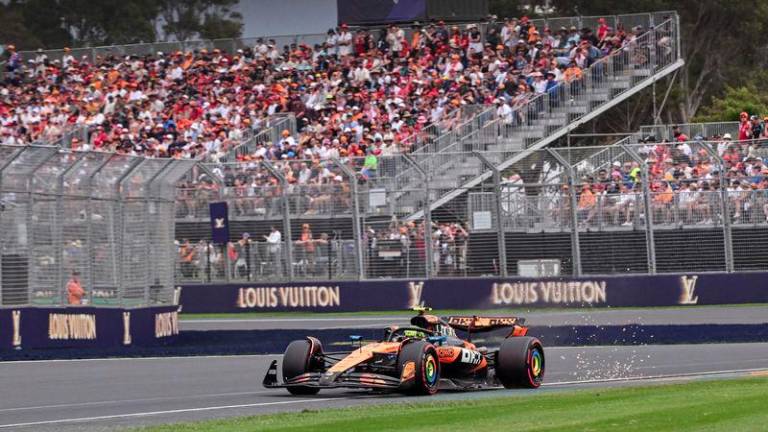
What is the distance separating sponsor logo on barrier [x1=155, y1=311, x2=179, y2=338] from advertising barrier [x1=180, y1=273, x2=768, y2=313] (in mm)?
6782

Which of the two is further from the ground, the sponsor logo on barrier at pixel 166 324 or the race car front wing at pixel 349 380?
the sponsor logo on barrier at pixel 166 324

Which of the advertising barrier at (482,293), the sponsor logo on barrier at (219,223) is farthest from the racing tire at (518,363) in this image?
the sponsor logo on barrier at (219,223)

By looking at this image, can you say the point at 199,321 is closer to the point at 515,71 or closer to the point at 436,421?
the point at 515,71

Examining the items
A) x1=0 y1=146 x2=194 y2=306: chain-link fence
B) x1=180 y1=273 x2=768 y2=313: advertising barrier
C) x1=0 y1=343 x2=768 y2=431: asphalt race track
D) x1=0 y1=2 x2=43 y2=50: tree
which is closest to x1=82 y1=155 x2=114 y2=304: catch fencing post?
x1=0 y1=146 x2=194 y2=306: chain-link fence

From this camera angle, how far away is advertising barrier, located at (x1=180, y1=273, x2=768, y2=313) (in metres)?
29.1

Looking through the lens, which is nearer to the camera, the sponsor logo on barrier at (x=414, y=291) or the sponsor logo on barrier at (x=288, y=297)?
the sponsor logo on barrier at (x=414, y=291)

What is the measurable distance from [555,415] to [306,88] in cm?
3121

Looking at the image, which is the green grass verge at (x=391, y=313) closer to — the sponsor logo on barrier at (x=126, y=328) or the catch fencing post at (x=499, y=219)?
the catch fencing post at (x=499, y=219)

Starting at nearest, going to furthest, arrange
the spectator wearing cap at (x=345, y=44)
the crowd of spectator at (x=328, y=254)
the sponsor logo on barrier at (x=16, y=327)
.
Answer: the sponsor logo on barrier at (x=16, y=327) → the crowd of spectator at (x=328, y=254) → the spectator wearing cap at (x=345, y=44)

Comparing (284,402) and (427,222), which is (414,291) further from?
(284,402)

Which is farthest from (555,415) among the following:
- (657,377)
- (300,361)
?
(657,377)

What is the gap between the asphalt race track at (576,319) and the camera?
85.4ft

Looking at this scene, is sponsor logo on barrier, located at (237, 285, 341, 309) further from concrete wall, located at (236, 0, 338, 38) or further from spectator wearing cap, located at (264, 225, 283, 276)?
concrete wall, located at (236, 0, 338, 38)

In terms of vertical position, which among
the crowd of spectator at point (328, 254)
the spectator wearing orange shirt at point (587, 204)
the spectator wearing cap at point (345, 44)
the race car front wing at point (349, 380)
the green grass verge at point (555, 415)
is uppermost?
the spectator wearing cap at point (345, 44)
